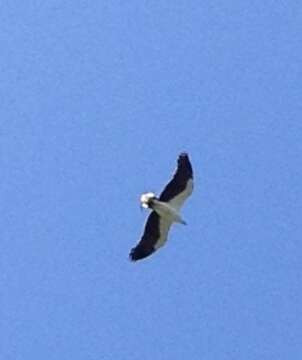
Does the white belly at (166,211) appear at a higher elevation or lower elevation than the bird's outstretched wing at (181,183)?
lower

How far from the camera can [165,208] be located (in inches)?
1767

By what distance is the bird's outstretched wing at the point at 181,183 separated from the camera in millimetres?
45219

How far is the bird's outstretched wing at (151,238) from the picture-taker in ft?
149

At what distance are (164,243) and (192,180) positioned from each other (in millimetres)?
2064

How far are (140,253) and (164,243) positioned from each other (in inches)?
30.3

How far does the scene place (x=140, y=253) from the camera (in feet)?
151

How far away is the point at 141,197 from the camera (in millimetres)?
43781

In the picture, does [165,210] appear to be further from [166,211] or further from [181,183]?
[181,183]

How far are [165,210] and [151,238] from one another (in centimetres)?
133

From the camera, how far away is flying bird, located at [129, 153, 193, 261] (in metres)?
44.9

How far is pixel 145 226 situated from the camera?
45500 mm

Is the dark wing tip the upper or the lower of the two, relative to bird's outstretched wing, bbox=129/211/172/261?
upper

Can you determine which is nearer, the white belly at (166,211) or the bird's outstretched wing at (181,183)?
the white belly at (166,211)

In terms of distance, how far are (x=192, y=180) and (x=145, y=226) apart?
6.23 feet
